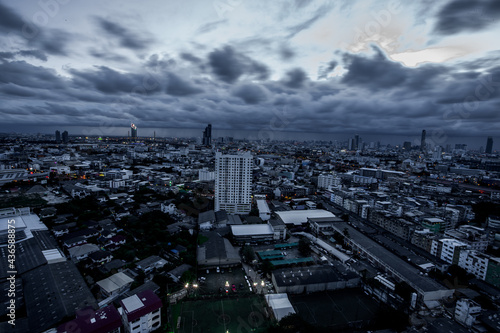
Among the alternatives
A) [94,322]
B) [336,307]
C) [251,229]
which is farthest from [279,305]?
[251,229]

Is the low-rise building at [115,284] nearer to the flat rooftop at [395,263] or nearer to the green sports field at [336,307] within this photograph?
the green sports field at [336,307]

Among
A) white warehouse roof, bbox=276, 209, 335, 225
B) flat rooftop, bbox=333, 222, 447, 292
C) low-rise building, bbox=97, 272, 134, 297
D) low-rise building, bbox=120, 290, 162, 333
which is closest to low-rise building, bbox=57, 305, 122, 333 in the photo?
low-rise building, bbox=120, 290, 162, 333

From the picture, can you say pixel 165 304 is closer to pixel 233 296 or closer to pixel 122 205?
pixel 233 296

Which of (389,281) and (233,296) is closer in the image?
(233,296)

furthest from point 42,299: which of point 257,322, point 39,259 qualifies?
point 257,322

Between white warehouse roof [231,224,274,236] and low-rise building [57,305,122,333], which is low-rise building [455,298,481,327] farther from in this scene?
low-rise building [57,305,122,333]

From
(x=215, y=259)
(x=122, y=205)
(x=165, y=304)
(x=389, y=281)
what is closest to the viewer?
(x=165, y=304)

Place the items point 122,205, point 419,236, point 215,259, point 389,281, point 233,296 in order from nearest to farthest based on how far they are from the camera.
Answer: point 233,296, point 389,281, point 215,259, point 419,236, point 122,205
